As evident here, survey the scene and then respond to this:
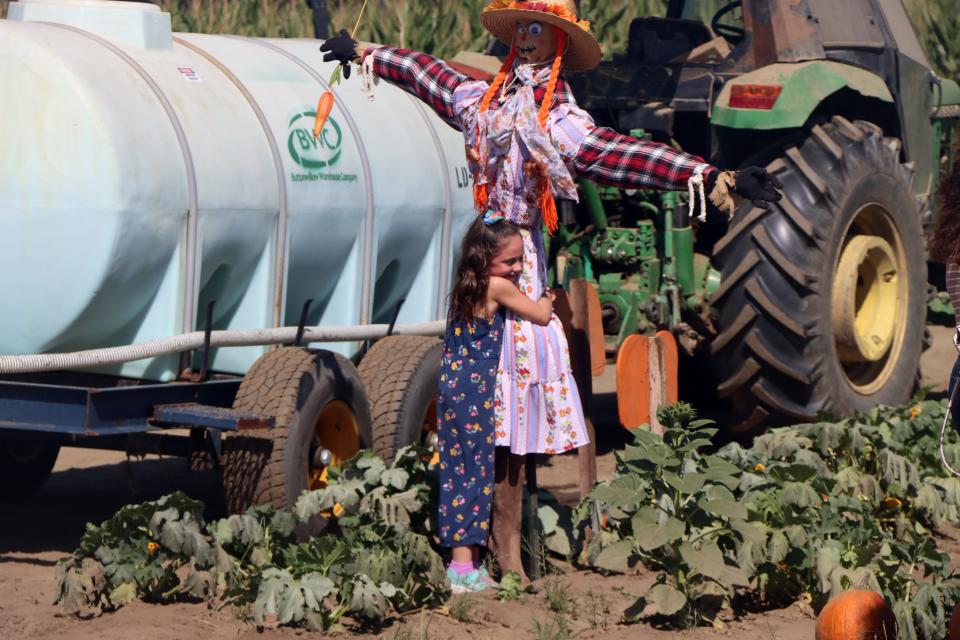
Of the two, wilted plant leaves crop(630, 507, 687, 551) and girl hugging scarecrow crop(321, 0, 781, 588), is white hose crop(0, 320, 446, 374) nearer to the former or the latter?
girl hugging scarecrow crop(321, 0, 781, 588)

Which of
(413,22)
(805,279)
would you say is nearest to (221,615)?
(805,279)

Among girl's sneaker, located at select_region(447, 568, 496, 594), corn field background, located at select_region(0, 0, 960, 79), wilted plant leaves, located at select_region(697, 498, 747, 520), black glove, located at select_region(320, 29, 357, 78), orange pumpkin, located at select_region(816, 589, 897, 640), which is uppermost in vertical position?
corn field background, located at select_region(0, 0, 960, 79)

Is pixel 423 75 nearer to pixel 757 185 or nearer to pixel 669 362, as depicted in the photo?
pixel 757 185

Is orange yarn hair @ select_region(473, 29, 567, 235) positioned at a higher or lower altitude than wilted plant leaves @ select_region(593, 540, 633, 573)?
higher

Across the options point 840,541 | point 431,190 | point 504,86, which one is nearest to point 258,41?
point 431,190

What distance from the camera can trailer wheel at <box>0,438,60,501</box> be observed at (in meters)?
7.05

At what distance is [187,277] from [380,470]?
0.96 metres

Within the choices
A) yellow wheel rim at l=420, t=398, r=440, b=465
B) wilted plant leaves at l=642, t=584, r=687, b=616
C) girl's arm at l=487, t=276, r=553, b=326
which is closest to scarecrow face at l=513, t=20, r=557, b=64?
girl's arm at l=487, t=276, r=553, b=326

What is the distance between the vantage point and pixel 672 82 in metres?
8.07

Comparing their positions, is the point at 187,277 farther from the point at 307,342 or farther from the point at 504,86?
the point at 504,86

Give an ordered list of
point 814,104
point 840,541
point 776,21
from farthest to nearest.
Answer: point 776,21
point 814,104
point 840,541

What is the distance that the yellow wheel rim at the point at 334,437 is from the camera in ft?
20.3

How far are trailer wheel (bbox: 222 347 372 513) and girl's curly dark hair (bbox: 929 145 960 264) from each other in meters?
2.46

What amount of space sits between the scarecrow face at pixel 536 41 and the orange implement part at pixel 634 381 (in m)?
1.26
